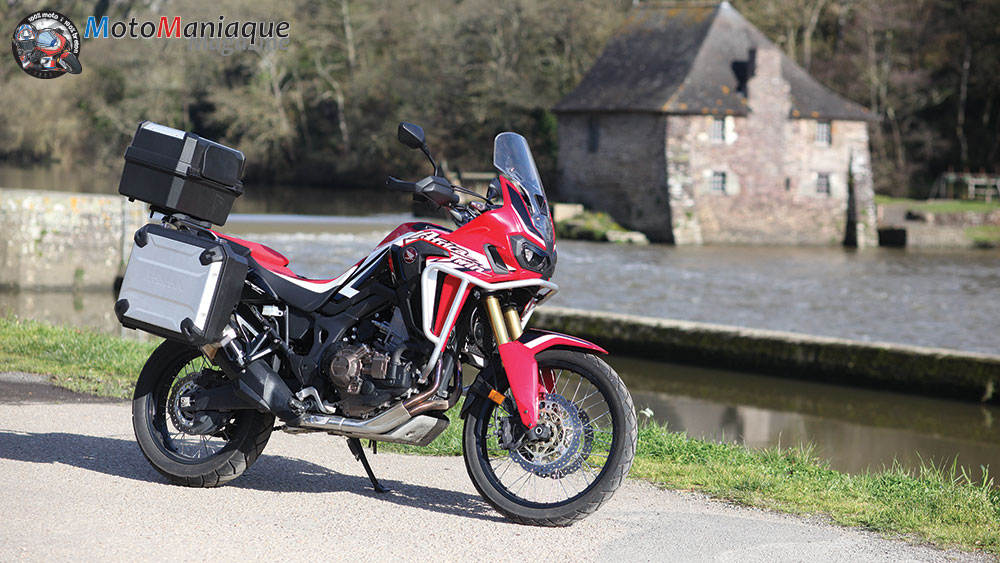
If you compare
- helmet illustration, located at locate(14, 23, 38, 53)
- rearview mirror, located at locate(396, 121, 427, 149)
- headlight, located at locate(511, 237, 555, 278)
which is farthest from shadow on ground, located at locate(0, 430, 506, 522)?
helmet illustration, located at locate(14, 23, 38, 53)

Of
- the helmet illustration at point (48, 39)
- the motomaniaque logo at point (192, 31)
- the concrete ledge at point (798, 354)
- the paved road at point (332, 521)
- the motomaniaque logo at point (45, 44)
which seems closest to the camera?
the paved road at point (332, 521)

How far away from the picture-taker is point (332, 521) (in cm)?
499

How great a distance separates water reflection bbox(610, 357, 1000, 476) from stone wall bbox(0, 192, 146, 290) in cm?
1068

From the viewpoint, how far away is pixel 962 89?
51.2 meters

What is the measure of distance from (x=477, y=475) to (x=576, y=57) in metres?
50.6

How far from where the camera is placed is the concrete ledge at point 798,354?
14219 mm

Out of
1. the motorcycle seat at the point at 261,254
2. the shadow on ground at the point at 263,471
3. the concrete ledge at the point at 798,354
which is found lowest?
the concrete ledge at the point at 798,354

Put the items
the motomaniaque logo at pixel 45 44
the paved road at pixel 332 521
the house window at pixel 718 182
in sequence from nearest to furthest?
the paved road at pixel 332 521
the motomaniaque logo at pixel 45 44
the house window at pixel 718 182

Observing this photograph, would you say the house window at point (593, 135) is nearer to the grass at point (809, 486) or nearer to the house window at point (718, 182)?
the house window at point (718, 182)

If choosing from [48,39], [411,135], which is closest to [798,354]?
[48,39]

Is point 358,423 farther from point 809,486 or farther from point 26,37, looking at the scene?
point 26,37

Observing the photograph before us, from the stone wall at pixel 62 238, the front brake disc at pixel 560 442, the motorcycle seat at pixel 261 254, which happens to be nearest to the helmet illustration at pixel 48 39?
the motorcycle seat at pixel 261 254

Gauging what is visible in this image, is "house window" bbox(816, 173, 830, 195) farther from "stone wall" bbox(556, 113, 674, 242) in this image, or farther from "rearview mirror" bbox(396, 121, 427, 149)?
"rearview mirror" bbox(396, 121, 427, 149)

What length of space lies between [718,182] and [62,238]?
92.4 ft
